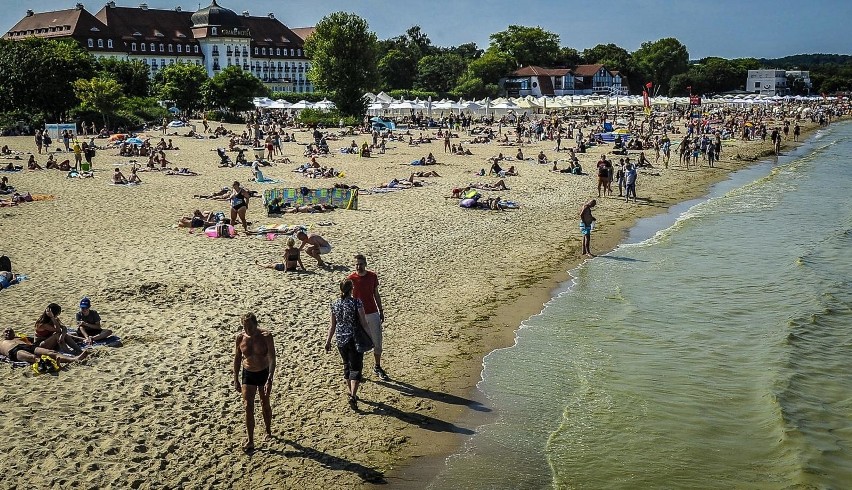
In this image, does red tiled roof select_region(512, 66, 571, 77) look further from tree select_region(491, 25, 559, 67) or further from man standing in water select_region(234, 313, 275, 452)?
man standing in water select_region(234, 313, 275, 452)

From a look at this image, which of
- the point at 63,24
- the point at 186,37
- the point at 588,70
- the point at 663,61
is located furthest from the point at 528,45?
the point at 63,24

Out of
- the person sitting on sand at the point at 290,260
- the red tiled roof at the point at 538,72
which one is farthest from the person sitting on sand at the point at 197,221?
the red tiled roof at the point at 538,72

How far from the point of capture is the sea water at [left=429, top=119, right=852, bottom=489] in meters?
7.83

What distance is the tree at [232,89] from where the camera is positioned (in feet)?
183

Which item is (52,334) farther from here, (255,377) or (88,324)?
(255,377)

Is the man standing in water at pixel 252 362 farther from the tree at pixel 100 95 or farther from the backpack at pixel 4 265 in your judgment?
the tree at pixel 100 95

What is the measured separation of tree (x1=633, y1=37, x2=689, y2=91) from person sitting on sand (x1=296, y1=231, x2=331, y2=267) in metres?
114

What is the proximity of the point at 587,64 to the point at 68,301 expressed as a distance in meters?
115

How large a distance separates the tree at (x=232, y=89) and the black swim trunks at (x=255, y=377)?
169 ft

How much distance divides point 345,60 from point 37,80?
61.7 feet

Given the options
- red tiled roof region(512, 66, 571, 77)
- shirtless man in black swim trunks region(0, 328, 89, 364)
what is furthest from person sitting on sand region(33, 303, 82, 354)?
red tiled roof region(512, 66, 571, 77)

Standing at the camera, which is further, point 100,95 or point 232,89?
point 232,89

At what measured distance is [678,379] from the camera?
1023 centimetres

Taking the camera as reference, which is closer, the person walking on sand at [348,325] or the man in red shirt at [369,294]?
the person walking on sand at [348,325]
